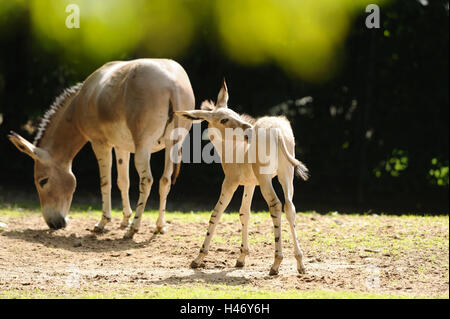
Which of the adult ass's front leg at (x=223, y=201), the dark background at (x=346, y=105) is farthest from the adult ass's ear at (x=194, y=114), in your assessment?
the dark background at (x=346, y=105)

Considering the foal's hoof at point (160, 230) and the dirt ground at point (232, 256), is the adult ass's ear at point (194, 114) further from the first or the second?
the foal's hoof at point (160, 230)

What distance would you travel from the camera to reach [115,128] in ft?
29.8

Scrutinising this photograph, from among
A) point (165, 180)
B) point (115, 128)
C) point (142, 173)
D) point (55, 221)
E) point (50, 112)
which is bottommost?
point (55, 221)

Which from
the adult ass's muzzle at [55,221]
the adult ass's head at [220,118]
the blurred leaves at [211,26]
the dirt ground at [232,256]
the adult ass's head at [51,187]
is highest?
the blurred leaves at [211,26]

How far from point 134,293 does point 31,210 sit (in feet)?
21.1

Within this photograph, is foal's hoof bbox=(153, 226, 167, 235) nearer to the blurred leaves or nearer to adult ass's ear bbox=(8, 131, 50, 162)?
adult ass's ear bbox=(8, 131, 50, 162)

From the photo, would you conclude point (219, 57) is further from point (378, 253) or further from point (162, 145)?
point (378, 253)

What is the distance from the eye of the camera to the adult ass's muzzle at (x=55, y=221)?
935cm

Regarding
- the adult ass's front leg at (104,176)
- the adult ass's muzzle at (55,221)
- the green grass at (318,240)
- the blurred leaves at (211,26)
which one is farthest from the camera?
the blurred leaves at (211,26)

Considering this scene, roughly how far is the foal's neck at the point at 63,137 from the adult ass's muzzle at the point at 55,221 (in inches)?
30.6

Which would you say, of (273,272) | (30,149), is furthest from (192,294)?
(30,149)

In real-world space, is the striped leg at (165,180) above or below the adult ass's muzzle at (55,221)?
above

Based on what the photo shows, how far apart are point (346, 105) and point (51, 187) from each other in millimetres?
7460

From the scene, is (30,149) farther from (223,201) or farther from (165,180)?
(223,201)
